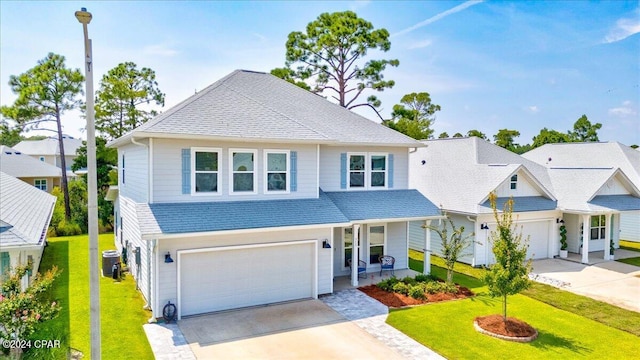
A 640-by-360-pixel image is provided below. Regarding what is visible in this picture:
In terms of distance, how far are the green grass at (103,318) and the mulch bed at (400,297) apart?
291 inches

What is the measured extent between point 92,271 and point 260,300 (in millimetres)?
6799

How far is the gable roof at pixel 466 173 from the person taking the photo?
1931 cm

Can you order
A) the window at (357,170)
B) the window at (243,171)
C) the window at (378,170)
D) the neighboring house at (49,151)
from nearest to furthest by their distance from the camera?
1. the window at (243,171)
2. the window at (357,170)
3. the window at (378,170)
4. the neighboring house at (49,151)

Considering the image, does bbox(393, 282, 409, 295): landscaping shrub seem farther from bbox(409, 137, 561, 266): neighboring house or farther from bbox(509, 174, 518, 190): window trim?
bbox(509, 174, 518, 190): window trim

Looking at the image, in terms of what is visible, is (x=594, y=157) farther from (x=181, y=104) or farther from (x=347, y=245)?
(x=181, y=104)

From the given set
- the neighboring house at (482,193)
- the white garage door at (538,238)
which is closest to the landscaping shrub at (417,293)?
the neighboring house at (482,193)

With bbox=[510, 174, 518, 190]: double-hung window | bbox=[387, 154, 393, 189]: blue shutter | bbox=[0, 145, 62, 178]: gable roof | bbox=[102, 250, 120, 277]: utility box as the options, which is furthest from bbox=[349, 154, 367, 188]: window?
bbox=[0, 145, 62, 178]: gable roof

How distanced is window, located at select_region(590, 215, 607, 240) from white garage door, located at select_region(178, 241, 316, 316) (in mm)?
16889

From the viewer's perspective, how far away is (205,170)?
1281cm

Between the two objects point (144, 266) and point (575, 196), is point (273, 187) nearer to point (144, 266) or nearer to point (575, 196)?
point (144, 266)

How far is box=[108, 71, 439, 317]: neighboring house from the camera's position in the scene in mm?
11859

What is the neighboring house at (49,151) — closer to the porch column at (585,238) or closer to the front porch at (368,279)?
the front porch at (368,279)

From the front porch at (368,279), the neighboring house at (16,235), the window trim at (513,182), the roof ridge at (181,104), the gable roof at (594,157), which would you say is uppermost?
the roof ridge at (181,104)

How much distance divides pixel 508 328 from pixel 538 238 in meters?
10.8
